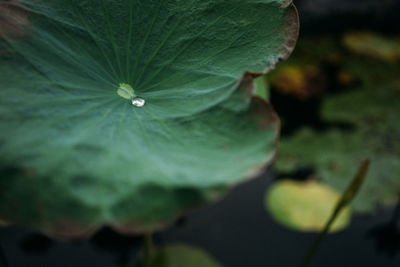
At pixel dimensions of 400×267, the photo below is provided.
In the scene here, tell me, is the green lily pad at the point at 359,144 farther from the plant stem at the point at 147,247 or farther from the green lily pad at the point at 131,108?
the green lily pad at the point at 131,108

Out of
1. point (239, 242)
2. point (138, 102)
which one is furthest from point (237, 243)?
point (138, 102)

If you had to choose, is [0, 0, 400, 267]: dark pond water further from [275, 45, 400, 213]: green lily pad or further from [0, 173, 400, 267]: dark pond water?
[275, 45, 400, 213]: green lily pad

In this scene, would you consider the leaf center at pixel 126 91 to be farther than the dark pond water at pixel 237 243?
No

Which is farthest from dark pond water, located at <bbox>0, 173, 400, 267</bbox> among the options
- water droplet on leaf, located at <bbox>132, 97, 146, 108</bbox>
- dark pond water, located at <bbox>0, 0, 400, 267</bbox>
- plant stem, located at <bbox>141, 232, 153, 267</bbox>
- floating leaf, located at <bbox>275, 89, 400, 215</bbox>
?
water droplet on leaf, located at <bbox>132, 97, 146, 108</bbox>

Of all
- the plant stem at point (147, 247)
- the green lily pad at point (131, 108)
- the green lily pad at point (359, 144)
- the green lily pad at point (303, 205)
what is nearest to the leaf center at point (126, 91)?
the green lily pad at point (131, 108)

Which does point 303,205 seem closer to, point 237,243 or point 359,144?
point 237,243
